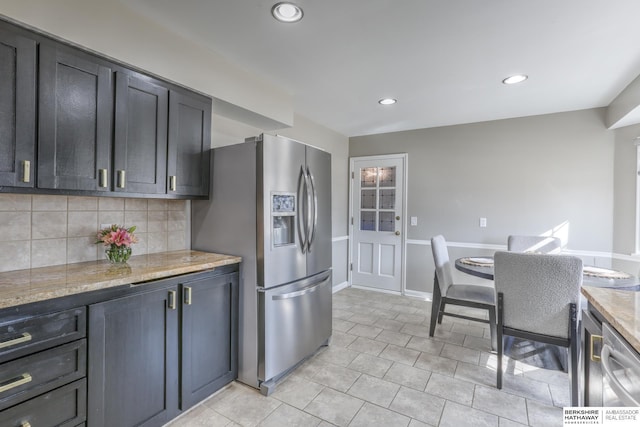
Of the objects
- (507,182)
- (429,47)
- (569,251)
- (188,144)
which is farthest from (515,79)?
(188,144)

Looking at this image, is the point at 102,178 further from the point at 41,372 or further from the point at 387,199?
the point at 387,199

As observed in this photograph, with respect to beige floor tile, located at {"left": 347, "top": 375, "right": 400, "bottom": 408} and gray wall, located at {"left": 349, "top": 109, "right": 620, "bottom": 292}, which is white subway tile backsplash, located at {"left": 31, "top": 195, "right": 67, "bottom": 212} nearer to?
beige floor tile, located at {"left": 347, "top": 375, "right": 400, "bottom": 408}

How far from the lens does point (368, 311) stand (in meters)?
3.80

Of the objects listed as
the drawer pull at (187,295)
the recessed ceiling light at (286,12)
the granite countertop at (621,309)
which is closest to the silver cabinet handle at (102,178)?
the drawer pull at (187,295)

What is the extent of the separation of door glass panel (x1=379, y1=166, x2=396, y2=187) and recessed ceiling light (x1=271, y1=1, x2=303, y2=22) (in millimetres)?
3049

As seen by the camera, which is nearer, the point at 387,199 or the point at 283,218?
the point at 283,218

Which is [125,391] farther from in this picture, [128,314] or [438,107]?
[438,107]

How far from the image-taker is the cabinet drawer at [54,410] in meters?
1.23

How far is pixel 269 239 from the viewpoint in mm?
2141

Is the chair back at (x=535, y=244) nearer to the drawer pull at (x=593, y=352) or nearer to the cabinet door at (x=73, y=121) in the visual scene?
the drawer pull at (x=593, y=352)

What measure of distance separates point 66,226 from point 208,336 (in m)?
1.13

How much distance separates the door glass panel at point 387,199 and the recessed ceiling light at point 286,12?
3.13m

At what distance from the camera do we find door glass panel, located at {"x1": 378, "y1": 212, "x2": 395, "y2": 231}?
4613 millimetres

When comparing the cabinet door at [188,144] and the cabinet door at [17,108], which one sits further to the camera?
the cabinet door at [188,144]
